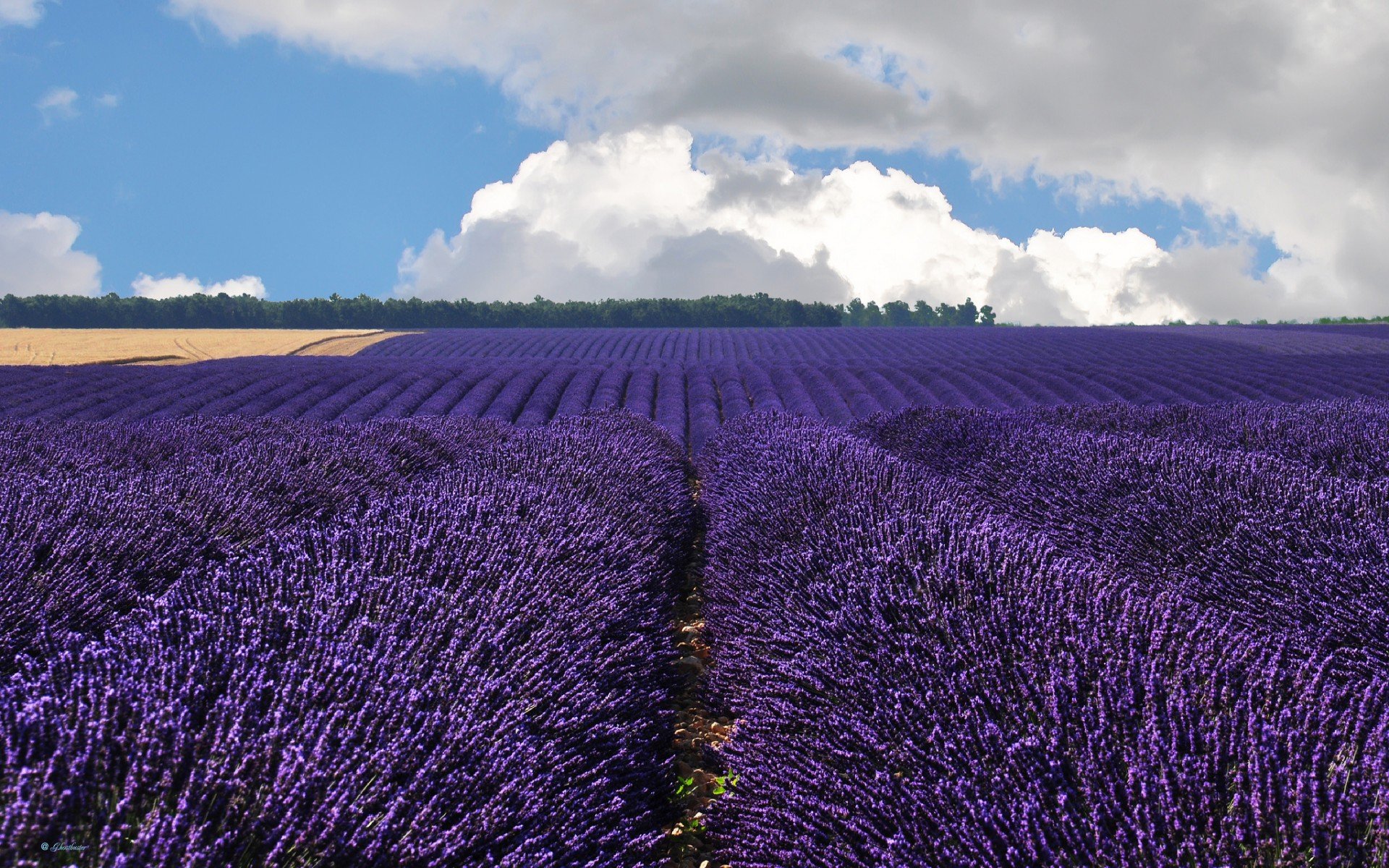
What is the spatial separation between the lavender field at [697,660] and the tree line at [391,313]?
44.6 meters

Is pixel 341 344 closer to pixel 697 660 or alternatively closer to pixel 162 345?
pixel 162 345

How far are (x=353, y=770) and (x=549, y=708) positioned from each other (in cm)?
60

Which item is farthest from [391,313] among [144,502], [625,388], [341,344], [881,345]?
[144,502]

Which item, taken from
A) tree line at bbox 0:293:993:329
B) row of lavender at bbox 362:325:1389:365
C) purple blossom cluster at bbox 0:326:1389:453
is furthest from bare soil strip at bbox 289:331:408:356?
tree line at bbox 0:293:993:329

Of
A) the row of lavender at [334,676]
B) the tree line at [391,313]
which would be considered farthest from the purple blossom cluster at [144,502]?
the tree line at [391,313]

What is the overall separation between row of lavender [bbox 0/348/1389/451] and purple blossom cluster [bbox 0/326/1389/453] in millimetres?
36

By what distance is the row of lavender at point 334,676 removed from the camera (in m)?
1.33

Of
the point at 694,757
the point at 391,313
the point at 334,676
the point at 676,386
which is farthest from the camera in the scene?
the point at 391,313

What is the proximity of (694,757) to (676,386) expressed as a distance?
10.1m

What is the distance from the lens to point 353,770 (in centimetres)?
149

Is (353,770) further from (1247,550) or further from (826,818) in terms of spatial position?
(1247,550)

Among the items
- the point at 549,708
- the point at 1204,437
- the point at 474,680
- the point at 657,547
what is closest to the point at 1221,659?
the point at 549,708

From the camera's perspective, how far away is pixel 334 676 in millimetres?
1689

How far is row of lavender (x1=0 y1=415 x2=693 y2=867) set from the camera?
52.4 inches
